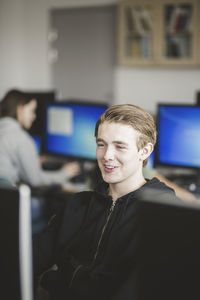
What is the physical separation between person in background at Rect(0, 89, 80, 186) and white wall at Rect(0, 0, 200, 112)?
2.67 metres

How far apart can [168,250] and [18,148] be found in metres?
2.07

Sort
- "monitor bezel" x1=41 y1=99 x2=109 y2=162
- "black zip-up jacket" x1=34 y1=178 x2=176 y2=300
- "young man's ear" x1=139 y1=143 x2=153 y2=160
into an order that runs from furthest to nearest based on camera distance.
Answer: "monitor bezel" x1=41 y1=99 x2=109 y2=162 < "young man's ear" x1=139 y1=143 x2=153 y2=160 < "black zip-up jacket" x1=34 y1=178 x2=176 y2=300

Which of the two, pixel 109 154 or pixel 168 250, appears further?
pixel 109 154

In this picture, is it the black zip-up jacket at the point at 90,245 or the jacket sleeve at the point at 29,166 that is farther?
the jacket sleeve at the point at 29,166

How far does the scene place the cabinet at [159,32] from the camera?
15.2 feet

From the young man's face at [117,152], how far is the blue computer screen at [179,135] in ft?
3.96

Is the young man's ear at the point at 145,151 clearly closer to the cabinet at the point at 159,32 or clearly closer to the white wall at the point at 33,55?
the cabinet at the point at 159,32

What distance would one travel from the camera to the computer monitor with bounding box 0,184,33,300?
2.42 ft

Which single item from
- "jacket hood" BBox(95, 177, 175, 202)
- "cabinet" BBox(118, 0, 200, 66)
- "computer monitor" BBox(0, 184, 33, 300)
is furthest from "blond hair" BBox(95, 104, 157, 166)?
"cabinet" BBox(118, 0, 200, 66)

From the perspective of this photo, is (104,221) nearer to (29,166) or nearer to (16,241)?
(16,241)

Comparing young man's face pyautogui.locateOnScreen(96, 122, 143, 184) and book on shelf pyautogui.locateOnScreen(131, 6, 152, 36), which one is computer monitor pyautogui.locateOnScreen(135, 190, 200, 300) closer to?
young man's face pyautogui.locateOnScreen(96, 122, 143, 184)

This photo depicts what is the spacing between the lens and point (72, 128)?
2934 millimetres

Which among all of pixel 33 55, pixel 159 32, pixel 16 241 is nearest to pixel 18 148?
pixel 16 241

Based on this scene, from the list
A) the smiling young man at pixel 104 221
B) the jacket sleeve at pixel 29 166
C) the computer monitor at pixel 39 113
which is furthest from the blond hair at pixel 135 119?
the computer monitor at pixel 39 113
